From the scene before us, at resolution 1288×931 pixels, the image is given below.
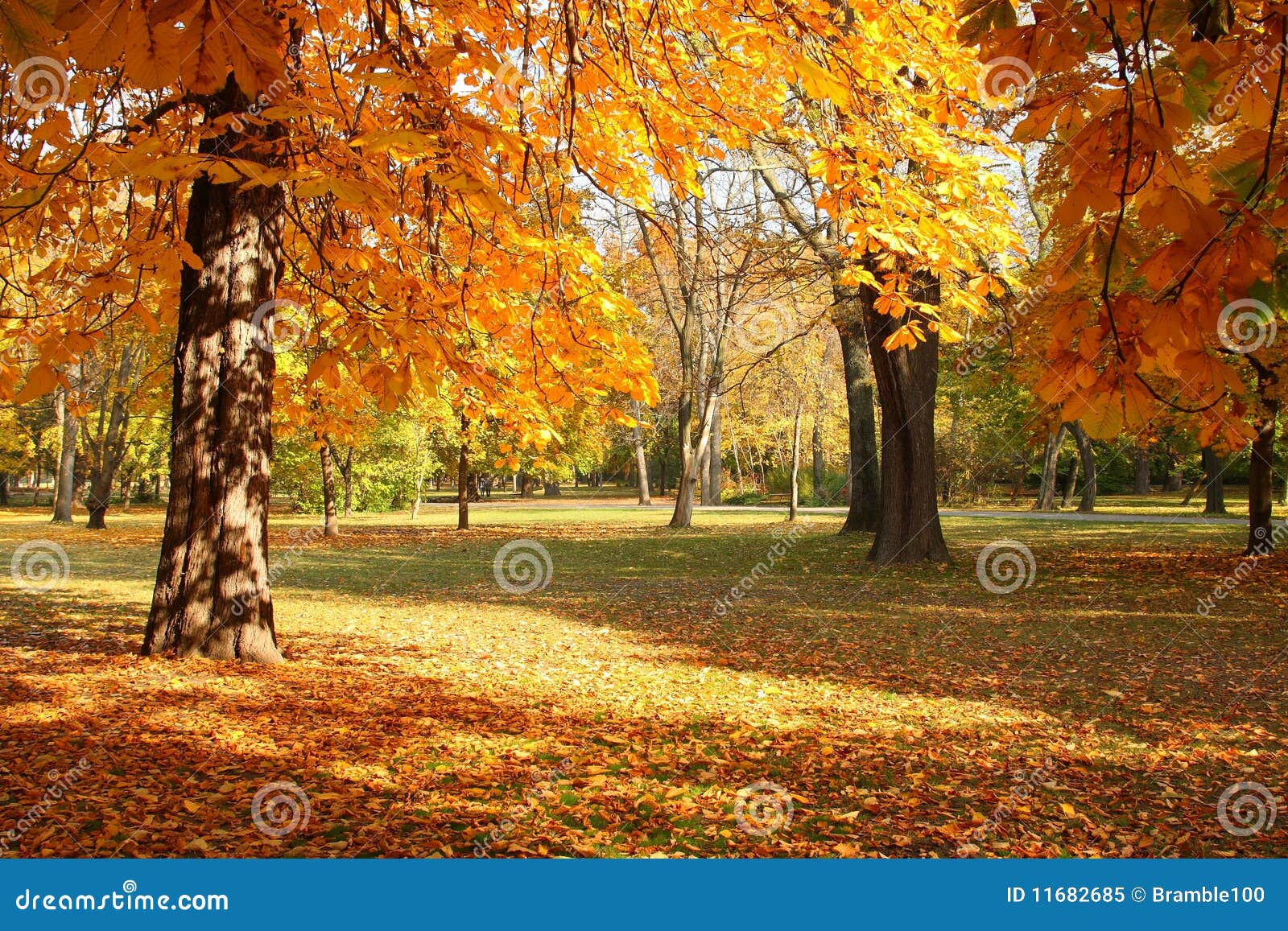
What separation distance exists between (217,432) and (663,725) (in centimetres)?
342

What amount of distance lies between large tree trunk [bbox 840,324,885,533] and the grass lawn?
25.9 ft

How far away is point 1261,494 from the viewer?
43.8ft

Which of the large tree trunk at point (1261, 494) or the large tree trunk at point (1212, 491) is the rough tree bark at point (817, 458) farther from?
the large tree trunk at point (1261, 494)

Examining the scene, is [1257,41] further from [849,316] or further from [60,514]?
[60,514]

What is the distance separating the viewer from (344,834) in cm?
311

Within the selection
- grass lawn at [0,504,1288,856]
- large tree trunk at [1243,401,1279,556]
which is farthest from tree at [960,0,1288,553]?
large tree trunk at [1243,401,1279,556]

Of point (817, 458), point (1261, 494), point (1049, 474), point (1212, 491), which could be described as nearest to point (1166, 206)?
point (1261, 494)

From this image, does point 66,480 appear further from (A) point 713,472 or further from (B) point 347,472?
(A) point 713,472

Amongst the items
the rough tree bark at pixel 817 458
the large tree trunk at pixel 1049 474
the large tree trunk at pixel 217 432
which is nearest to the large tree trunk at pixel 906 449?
the large tree trunk at pixel 217 432

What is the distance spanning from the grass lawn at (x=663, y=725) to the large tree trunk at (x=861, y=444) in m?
7.91

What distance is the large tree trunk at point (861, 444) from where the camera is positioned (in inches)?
723

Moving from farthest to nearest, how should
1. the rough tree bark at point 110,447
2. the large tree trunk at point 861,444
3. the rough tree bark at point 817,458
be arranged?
the rough tree bark at point 817,458
the rough tree bark at point 110,447
the large tree trunk at point 861,444

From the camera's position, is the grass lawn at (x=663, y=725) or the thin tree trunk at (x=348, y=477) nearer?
the grass lawn at (x=663, y=725)

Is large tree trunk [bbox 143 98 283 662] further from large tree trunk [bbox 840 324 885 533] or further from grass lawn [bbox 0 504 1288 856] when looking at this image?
large tree trunk [bbox 840 324 885 533]
